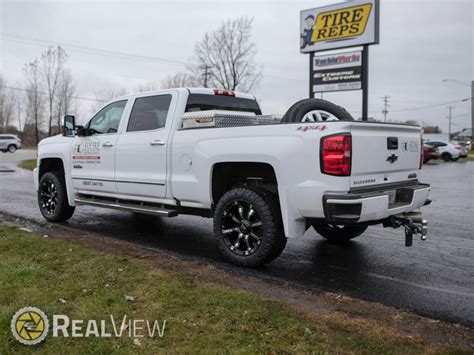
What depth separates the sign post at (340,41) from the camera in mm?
17969

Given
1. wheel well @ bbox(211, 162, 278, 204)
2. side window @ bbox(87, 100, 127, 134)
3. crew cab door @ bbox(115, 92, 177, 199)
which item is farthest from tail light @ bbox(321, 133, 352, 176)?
side window @ bbox(87, 100, 127, 134)

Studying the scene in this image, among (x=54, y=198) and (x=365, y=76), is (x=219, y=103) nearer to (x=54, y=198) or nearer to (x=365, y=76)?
(x=54, y=198)

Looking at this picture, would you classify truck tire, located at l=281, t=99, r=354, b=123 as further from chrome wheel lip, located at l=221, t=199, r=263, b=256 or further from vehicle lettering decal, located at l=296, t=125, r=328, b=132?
chrome wheel lip, located at l=221, t=199, r=263, b=256

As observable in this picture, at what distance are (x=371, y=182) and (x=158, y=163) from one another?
271 centimetres

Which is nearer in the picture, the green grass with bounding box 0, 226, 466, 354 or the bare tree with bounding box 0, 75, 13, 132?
the green grass with bounding box 0, 226, 466, 354

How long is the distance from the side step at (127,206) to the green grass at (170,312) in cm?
93

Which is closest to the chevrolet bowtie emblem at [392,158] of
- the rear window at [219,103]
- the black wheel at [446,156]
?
the rear window at [219,103]

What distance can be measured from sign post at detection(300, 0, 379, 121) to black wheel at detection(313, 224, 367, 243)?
11839mm

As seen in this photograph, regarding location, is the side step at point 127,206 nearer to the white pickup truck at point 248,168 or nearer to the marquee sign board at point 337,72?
the white pickup truck at point 248,168

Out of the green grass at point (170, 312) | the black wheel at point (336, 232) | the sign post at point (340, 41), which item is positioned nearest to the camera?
the green grass at point (170, 312)

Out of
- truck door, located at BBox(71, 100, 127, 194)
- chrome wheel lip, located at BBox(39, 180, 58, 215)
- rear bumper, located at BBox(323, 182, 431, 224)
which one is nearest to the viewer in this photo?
rear bumper, located at BBox(323, 182, 431, 224)

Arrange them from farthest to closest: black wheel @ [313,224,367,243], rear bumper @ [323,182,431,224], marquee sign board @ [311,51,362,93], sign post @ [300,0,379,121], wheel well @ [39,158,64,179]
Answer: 1. marquee sign board @ [311,51,362,93]
2. sign post @ [300,0,379,121]
3. wheel well @ [39,158,64,179]
4. black wheel @ [313,224,367,243]
5. rear bumper @ [323,182,431,224]

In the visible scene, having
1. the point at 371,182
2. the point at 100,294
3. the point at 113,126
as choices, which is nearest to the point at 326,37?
the point at 113,126

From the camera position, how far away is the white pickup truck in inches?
170
